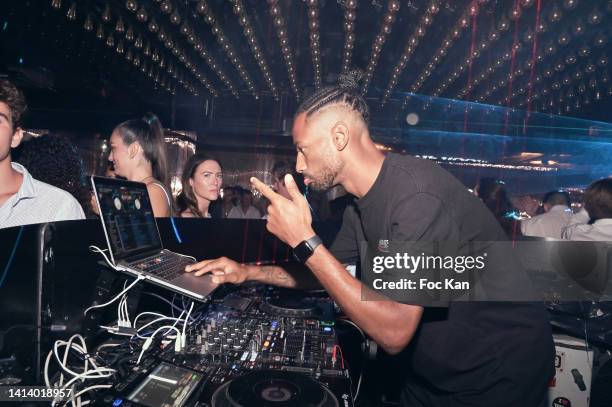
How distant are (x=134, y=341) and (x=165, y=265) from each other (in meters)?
0.27

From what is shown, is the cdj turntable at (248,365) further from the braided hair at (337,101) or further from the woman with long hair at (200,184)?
the woman with long hair at (200,184)

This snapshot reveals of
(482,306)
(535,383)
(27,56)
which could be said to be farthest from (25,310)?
(27,56)

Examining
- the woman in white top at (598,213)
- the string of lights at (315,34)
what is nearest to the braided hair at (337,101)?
the woman in white top at (598,213)

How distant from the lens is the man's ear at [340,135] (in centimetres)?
129

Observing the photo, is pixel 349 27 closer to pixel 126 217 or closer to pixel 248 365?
pixel 126 217

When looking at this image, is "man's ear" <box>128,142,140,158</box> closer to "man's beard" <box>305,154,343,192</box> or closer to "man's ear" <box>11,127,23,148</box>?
"man's ear" <box>11,127,23,148</box>

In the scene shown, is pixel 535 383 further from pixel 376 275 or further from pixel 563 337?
pixel 563 337

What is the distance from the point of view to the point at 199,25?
20.4 feet

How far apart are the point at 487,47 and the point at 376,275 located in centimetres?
573

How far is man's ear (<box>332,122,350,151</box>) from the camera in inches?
50.7

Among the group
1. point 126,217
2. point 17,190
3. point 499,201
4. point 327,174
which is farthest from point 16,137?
point 499,201

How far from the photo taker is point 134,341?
126 centimetres

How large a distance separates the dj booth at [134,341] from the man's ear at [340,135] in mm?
665

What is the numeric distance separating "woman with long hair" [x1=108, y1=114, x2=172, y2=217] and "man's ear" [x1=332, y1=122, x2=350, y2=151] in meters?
1.37
